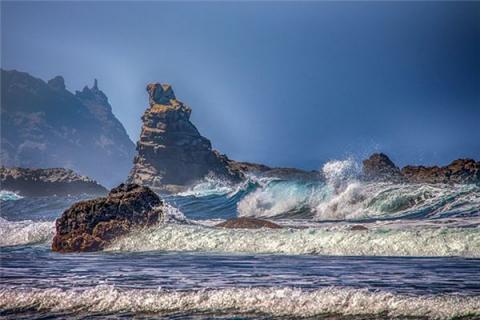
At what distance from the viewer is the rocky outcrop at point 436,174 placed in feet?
154

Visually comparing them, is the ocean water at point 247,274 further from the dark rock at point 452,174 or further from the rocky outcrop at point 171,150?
the rocky outcrop at point 171,150

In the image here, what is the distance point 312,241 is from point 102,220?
26.9 ft

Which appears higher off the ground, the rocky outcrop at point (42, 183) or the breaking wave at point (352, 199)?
the rocky outcrop at point (42, 183)

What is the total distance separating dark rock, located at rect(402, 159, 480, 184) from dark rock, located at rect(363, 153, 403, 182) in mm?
1773

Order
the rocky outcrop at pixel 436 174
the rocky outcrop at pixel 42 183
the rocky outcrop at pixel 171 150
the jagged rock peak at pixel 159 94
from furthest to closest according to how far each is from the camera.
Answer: the jagged rock peak at pixel 159 94, the rocky outcrop at pixel 42 183, the rocky outcrop at pixel 171 150, the rocky outcrop at pixel 436 174

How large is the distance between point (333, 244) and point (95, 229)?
9.00m

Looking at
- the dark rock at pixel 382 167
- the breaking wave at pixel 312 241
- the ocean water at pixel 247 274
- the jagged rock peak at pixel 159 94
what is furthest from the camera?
the jagged rock peak at pixel 159 94

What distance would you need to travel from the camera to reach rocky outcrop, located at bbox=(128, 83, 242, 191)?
110562 millimetres

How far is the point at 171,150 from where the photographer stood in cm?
11362

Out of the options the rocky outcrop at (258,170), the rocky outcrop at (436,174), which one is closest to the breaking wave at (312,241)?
the rocky outcrop at (436,174)

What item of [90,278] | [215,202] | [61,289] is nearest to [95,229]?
[90,278]

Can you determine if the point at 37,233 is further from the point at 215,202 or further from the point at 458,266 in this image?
the point at 215,202

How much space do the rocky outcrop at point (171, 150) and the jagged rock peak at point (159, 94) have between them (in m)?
4.28

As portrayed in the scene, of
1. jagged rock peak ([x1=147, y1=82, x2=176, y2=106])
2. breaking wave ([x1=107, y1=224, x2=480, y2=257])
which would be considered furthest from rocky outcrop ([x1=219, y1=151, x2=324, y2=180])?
breaking wave ([x1=107, y1=224, x2=480, y2=257])
